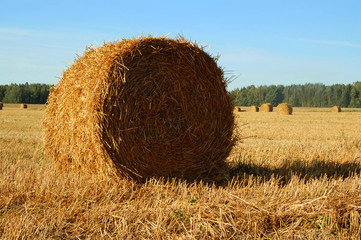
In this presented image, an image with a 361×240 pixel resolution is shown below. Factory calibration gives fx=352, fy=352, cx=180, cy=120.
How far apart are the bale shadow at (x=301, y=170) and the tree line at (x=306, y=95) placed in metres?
68.5

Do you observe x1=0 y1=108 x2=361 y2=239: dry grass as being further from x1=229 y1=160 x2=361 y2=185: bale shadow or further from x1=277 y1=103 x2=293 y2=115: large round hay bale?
x1=277 y1=103 x2=293 y2=115: large round hay bale

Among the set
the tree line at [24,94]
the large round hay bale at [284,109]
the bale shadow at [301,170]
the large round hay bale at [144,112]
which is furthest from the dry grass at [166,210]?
the tree line at [24,94]

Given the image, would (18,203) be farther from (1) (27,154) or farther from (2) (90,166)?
(1) (27,154)

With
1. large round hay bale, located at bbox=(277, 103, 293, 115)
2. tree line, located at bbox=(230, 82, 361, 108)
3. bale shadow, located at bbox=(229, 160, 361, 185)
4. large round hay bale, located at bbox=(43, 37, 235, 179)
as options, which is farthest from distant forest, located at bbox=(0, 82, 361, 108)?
large round hay bale, located at bbox=(43, 37, 235, 179)

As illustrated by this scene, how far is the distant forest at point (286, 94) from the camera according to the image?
7225 centimetres

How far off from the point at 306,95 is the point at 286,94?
511 centimetres

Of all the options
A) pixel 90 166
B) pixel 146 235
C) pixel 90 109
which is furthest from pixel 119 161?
pixel 146 235

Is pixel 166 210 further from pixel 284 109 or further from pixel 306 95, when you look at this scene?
pixel 306 95

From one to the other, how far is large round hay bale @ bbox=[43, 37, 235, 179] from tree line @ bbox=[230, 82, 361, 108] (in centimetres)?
6987

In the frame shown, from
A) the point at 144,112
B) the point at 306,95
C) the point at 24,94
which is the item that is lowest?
the point at 144,112

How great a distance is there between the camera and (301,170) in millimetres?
6305

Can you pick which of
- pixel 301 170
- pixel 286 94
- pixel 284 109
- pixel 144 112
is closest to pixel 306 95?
pixel 286 94

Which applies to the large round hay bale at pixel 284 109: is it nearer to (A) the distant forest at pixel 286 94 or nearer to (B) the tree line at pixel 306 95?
(A) the distant forest at pixel 286 94

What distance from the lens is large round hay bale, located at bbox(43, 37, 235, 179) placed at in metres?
4.85
